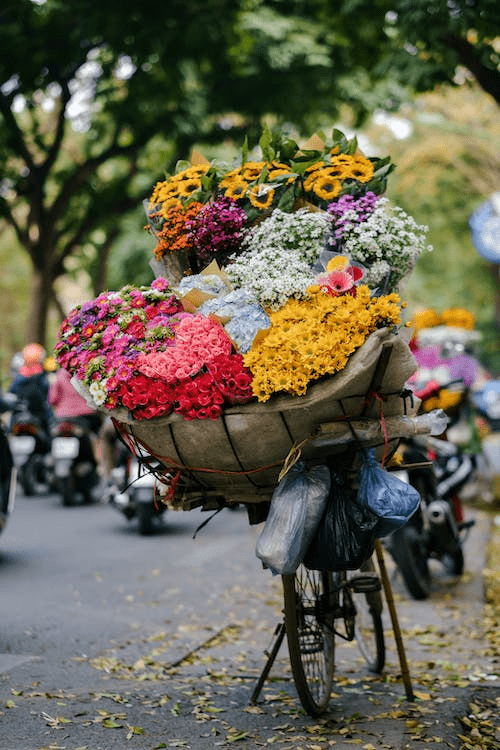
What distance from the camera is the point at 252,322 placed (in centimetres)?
371

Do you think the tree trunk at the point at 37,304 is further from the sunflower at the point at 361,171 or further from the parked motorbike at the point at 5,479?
the sunflower at the point at 361,171

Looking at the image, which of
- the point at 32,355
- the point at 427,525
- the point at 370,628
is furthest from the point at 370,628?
the point at 32,355

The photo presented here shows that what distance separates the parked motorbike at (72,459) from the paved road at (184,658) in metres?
2.60

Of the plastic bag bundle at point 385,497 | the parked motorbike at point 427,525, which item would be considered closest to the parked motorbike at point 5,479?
the parked motorbike at point 427,525

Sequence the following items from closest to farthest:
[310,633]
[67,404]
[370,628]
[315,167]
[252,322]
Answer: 1. [252,322]
2. [315,167]
3. [310,633]
4. [370,628]
5. [67,404]

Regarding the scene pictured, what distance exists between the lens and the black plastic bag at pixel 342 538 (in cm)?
372

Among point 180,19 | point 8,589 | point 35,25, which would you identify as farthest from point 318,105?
point 8,589

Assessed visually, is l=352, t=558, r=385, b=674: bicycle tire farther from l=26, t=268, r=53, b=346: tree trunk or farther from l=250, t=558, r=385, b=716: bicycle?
l=26, t=268, r=53, b=346: tree trunk

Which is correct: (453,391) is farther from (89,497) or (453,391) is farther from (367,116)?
(367,116)

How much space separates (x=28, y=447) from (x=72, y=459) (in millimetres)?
1053

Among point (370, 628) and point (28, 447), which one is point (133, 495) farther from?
point (370, 628)

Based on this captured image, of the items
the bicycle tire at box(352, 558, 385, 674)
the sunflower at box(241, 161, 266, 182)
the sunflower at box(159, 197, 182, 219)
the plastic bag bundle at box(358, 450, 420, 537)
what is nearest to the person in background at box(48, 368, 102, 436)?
the bicycle tire at box(352, 558, 385, 674)

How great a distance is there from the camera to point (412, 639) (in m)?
5.91

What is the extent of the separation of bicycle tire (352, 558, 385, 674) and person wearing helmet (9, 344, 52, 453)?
346 inches
